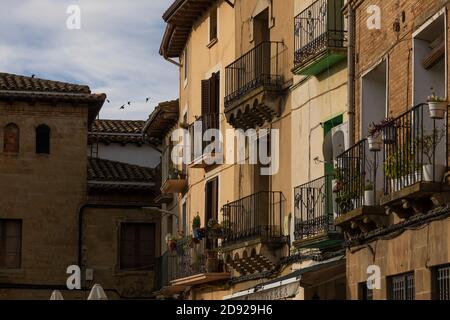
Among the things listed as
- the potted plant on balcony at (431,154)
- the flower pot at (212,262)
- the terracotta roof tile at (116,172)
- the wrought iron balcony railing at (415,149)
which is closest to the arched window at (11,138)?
the terracotta roof tile at (116,172)

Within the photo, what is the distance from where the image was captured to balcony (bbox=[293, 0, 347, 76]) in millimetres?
27078

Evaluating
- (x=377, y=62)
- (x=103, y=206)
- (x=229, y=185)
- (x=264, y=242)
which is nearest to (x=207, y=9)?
(x=229, y=185)

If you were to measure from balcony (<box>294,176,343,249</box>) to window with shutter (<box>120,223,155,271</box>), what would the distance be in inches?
886

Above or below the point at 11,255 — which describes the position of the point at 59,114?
above

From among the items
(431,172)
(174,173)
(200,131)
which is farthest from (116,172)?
(431,172)

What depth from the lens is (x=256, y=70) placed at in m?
33.5

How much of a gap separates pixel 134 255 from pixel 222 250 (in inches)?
640

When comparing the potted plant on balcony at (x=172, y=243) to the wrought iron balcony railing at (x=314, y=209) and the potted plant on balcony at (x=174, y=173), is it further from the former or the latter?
the wrought iron balcony railing at (x=314, y=209)

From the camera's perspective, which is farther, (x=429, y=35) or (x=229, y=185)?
(x=229, y=185)

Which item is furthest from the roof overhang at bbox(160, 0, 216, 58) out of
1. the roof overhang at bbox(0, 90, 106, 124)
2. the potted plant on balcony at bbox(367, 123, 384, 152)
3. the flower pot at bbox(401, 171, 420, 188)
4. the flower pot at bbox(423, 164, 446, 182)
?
the flower pot at bbox(423, 164, 446, 182)

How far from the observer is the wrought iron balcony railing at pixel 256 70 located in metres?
32.7

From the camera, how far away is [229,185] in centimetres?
3681

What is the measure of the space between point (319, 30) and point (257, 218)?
625cm

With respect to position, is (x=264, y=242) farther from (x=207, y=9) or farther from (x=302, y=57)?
(x=207, y=9)
